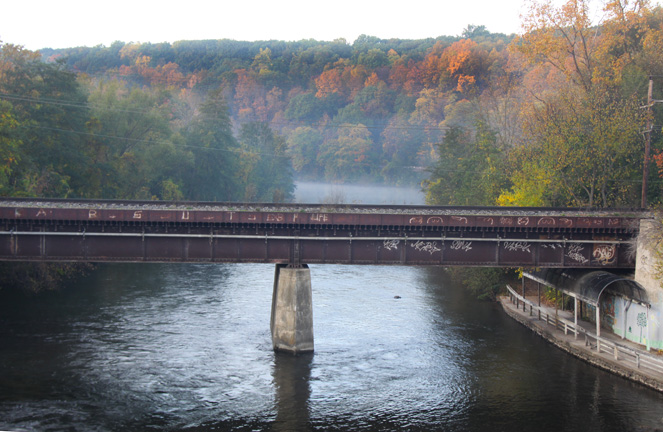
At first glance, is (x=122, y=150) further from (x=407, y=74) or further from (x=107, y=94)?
(x=407, y=74)

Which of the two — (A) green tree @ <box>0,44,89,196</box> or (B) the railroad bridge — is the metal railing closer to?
(B) the railroad bridge

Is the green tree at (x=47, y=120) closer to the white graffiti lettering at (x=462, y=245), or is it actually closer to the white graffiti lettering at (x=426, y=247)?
the white graffiti lettering at (x=426, y=247)

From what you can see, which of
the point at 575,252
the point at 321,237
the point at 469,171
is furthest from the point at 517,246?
the point at 469,171

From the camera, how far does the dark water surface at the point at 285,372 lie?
28.0 metres

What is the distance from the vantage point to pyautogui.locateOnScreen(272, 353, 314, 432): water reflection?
90.4 ft

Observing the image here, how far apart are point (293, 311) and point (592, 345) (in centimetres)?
1813

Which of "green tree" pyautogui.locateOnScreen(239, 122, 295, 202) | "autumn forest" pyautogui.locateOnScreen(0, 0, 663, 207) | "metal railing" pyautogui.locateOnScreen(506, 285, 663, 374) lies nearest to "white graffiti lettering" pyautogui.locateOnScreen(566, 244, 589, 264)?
"metal railing" pyautogui.locateOnScreen(506, 285, 663, 374)

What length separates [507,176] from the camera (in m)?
63.5

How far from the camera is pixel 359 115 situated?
505 ft

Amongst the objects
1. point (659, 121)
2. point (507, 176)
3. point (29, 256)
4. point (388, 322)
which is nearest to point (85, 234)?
point (29, 256)

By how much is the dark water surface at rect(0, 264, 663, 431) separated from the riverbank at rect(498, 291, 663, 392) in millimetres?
678

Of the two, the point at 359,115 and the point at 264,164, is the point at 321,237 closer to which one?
the point at 264,164

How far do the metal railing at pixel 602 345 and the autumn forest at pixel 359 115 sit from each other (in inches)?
465

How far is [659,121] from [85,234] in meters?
47.4
